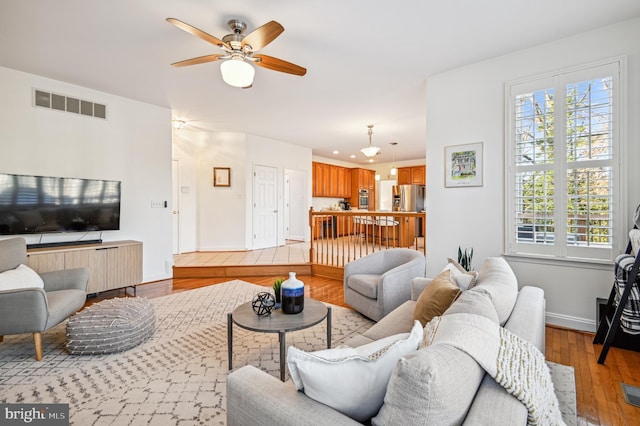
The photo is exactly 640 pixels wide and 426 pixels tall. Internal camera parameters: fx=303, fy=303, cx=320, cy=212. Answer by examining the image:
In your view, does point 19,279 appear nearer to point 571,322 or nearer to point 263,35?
point 263,35

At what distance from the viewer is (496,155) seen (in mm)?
3332

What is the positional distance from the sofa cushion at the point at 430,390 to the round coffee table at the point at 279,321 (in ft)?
4.23

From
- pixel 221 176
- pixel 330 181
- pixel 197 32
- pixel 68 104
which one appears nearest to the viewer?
pixel 197 32

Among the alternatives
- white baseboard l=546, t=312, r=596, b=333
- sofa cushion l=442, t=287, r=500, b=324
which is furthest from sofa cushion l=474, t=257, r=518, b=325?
white baseboard l=546, t=312, r=596, b=333

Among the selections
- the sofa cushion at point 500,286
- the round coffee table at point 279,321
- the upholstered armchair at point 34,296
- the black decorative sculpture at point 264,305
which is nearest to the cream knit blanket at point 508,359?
the sofa cushion at point 500,286

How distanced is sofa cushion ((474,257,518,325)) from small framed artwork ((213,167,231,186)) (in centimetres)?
566

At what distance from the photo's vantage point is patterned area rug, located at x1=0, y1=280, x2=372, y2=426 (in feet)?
6.08

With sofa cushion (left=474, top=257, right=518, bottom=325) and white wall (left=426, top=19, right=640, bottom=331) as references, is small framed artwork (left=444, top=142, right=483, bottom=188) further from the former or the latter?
sofa cushion (left=474, top=257, right=518, bottom=325)

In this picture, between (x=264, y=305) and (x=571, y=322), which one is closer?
(x=264, y=305)

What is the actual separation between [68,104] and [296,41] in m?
3.27

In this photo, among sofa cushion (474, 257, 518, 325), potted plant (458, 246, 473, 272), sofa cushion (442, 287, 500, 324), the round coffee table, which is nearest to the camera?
sofa cushion (442, 287, 500, 324)

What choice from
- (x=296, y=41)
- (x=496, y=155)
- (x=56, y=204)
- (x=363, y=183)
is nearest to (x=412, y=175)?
(x=363, y=183)

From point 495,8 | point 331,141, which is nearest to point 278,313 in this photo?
point 495,8

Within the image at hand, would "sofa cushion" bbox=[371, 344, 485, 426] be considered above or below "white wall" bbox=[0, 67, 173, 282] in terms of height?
below
